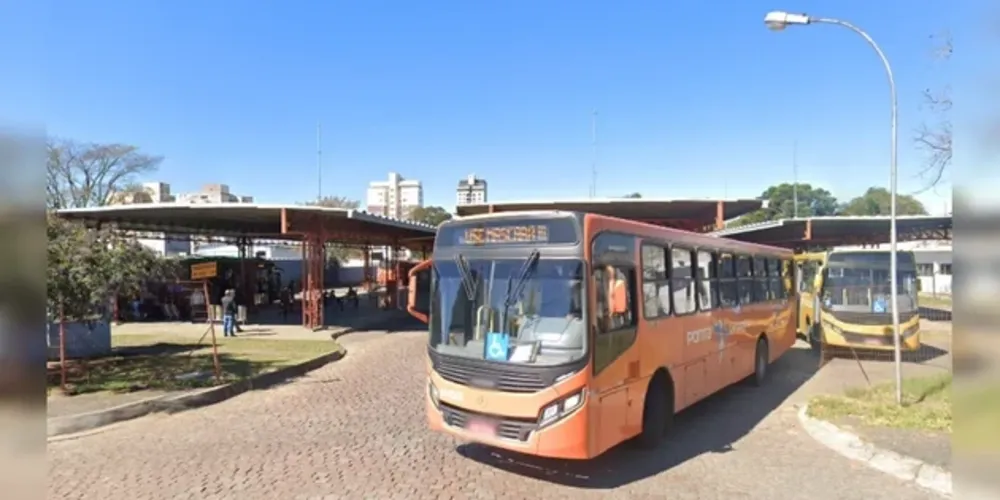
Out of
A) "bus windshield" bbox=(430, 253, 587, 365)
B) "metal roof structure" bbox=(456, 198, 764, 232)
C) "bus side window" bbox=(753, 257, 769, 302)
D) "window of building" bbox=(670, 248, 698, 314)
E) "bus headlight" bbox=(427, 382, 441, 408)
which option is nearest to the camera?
"bus windshield" bbox=(430, 253, 587, 365)

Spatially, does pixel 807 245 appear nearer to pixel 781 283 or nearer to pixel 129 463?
pixel 781 283

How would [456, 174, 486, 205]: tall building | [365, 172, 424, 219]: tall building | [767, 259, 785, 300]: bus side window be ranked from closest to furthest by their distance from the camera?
[767, 259, 785, 300]: bus side window < [456, 174, 486, 205]: tall building < [365, 172, 424, 219]: tall building

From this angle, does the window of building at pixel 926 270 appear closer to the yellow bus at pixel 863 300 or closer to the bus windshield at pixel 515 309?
the yellow bus at pixel 863 300

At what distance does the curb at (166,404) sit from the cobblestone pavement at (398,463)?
308mm

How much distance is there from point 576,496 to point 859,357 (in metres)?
12.6

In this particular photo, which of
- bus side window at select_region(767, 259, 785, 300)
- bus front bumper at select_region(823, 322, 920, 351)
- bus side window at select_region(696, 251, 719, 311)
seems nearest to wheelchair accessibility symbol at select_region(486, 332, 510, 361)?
bus side window at select_region(696, 251, 719, 311)

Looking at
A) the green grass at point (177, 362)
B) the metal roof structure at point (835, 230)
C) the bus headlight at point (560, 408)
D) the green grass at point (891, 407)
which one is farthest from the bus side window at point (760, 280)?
the metal roof structure at point (835, 230)

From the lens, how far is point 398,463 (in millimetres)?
7000

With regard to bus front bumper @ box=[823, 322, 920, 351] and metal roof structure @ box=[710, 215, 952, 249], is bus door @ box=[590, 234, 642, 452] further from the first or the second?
metal roof structure @ box=[710, 215, 952, 249]

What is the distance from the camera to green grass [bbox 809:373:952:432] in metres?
8.14

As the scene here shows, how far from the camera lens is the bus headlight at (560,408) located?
19.5ft

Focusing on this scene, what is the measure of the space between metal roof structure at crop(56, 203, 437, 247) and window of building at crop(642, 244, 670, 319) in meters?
11.8

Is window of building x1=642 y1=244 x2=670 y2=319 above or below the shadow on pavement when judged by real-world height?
above

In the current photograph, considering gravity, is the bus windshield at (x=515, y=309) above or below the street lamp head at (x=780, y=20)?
below
